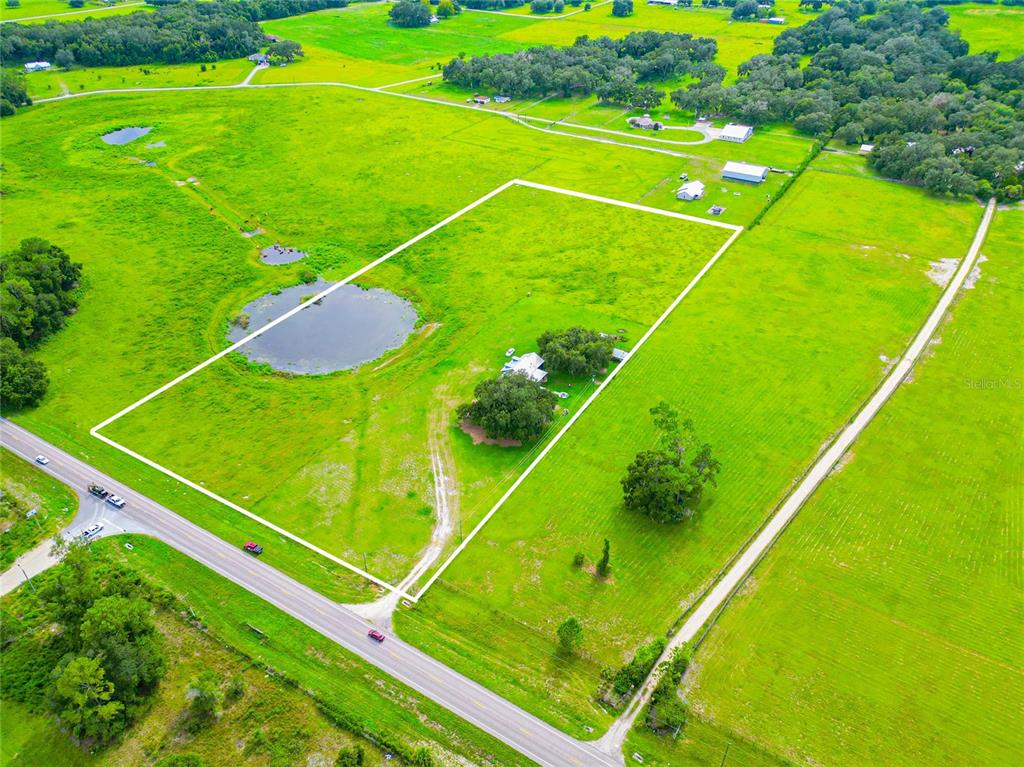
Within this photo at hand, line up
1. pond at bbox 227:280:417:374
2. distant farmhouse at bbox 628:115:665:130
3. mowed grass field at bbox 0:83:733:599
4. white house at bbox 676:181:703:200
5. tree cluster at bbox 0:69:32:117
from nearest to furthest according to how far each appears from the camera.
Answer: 1. mowed grass field at bbox 0:83:733:599
2. pond at bbox 227:280:417:374
3. white house at bbox 676:181:703:200
4. distant farmhouse at bbox 628:115:665:130
5. tree cluster at bbox 0:69:32:117

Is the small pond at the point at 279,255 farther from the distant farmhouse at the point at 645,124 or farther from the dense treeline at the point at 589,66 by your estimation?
the dense treeline at the point at 589,66

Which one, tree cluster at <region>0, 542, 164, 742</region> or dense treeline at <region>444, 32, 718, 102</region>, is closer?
tree cluster at <region>0, 542, 164, 742</region>

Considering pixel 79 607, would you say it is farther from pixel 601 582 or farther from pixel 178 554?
pixel 601 582

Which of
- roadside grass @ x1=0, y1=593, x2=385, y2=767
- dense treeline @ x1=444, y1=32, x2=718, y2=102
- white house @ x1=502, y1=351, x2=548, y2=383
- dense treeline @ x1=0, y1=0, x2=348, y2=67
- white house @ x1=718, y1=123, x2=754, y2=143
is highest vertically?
dense treeline @ x1=0, y1=0, x2=348, y2=67

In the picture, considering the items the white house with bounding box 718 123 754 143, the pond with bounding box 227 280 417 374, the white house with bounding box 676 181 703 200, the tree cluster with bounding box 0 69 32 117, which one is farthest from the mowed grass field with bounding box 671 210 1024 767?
the tree cluster with bounding box 0 69 32 117

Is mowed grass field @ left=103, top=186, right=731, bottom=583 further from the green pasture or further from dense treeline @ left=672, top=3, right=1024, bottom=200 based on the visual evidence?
dense treeline @ left=672, top=3, right=1024, bottom=200

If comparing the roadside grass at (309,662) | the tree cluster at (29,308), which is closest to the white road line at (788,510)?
the roadside grass at (309,662)

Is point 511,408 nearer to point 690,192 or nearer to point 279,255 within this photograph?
point 279,255

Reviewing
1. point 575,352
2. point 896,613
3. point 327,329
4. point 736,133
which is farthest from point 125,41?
point 896,613
